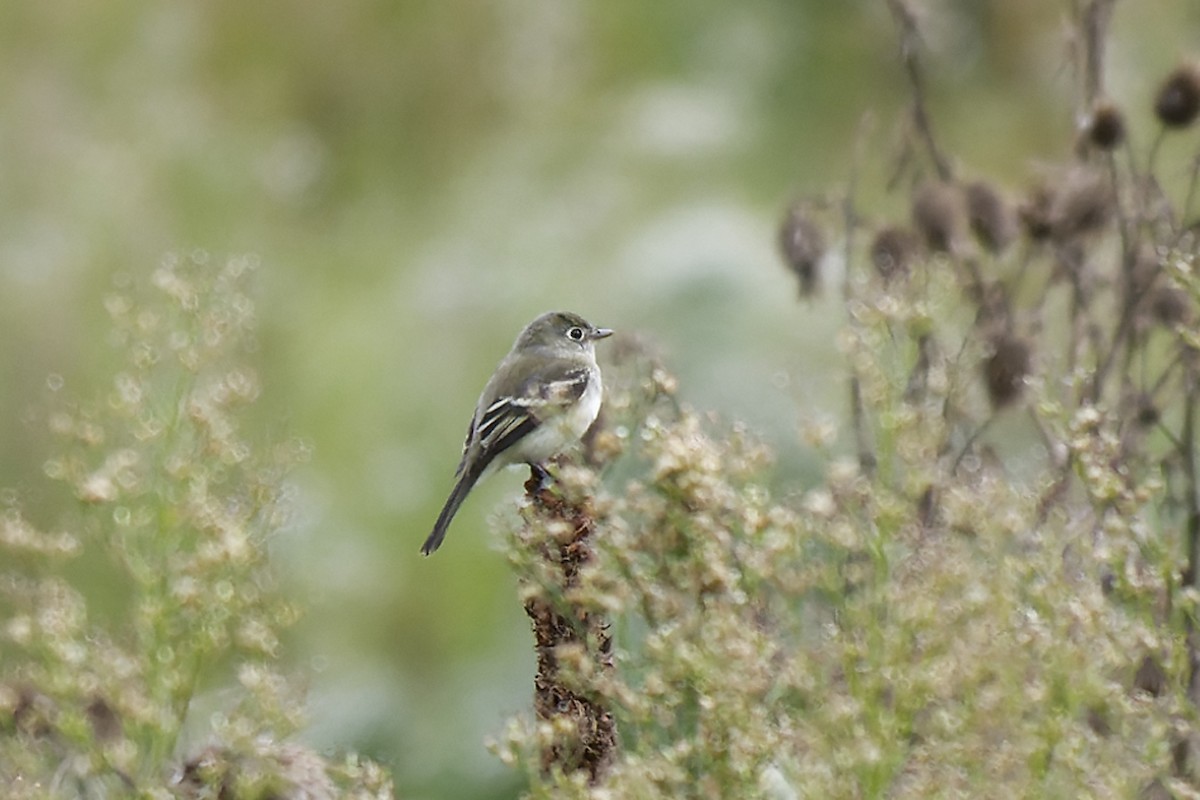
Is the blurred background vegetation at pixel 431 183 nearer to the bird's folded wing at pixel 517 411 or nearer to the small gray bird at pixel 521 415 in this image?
the small gray bird at pixel 521 415

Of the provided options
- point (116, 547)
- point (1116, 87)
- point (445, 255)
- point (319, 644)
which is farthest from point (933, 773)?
point (445, 255)

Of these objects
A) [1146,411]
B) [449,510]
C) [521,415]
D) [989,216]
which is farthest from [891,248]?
[449,510]

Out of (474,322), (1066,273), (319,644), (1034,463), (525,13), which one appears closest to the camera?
(1066,273)

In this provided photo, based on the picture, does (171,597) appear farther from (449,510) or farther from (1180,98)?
(1180,98)

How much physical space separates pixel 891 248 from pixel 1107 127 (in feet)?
1.57

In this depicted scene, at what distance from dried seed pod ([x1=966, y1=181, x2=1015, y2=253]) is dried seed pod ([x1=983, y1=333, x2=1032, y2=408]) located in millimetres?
243

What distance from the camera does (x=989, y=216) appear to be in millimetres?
3939

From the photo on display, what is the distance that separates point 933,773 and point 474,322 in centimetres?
540

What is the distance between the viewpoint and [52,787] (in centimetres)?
239

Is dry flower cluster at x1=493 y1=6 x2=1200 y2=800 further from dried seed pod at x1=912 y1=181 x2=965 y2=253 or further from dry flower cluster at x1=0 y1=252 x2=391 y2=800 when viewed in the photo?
dried seed pod at x1=912 y1=181 x2=965 y2=253

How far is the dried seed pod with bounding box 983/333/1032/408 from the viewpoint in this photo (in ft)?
12.4

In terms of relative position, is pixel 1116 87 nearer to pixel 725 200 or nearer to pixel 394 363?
Answer: pixel 725 200

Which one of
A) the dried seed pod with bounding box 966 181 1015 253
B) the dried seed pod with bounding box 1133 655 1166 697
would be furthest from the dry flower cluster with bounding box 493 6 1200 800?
the dried seed pod with bounding box 966 181 1015 253

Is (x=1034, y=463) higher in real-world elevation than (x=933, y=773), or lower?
higher
